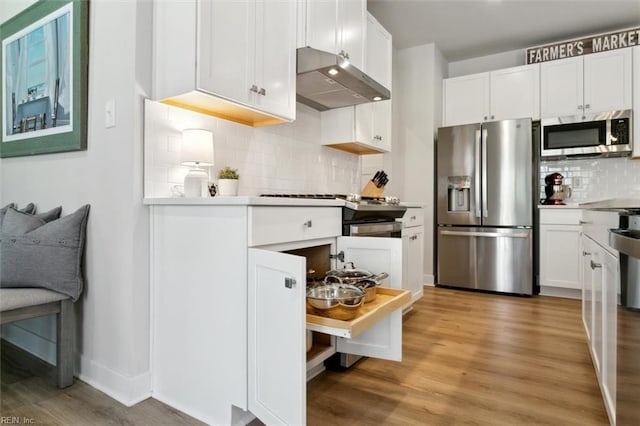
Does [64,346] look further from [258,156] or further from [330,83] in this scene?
[330,83]

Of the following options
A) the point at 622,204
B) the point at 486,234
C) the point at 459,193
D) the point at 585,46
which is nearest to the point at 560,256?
the point at 486,234

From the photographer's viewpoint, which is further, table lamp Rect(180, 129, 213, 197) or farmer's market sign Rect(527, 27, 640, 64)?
farmer's market sign Rect(527, 27, 640, 64)

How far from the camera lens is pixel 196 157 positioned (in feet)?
5.97

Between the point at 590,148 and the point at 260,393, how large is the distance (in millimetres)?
3899

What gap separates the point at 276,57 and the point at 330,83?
524 millimetres

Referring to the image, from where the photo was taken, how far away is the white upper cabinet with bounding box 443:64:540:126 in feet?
13.2

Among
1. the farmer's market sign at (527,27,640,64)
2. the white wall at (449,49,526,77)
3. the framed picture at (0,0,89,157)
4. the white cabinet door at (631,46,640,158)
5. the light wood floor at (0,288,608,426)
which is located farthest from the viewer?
the white wall at (449,49,526,77)

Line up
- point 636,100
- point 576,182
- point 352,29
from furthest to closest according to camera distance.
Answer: point 576,182
point 636,100
point 352,29

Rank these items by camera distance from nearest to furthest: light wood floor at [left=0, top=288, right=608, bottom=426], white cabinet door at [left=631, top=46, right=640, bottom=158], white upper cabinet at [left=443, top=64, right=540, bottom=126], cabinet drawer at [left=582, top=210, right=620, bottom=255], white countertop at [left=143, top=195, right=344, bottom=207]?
cabinet drawer at [left=582, top=210, right=620, bottom=255]
white countertop at [left=143, top=195, right=344, bottom=207]
light wood floor at [left=0, top=288, right=608, bottom=426]
white cabinet door at [left=631, top=46, right=640, bottom=158]
white upper cabinet at [left=443, top=64, right=540, bottom=126]

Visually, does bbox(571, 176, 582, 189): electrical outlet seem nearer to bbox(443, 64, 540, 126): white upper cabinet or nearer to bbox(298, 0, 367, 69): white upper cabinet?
bbox(443, 64, 540, 126): white upper cabinet

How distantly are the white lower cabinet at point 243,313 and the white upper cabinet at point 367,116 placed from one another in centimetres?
130

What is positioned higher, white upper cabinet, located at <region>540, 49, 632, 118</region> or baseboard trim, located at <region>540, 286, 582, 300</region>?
white upper cabinet, located at <region>540, 49, 632, 118</region>

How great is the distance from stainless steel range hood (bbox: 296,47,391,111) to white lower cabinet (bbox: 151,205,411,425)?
2.96ft

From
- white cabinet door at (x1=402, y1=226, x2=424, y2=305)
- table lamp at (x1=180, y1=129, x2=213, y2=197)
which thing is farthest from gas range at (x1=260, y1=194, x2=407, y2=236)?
table lamp at (x1=180, y1=129, x2=213, y2=197)
